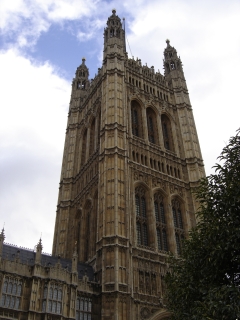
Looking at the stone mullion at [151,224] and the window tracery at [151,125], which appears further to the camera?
the window tracery at [151,125]

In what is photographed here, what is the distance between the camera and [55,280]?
76.2ft

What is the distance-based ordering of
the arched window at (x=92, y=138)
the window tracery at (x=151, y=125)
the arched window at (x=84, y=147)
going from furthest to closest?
the arched window at (x=84, y=147), the arched window at (x=92, y=138), the window tracery at (x=151, y=125)

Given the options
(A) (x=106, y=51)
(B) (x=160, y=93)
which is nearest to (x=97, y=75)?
(A) (x=106, y=51)

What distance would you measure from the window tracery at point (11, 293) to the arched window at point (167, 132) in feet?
76.5

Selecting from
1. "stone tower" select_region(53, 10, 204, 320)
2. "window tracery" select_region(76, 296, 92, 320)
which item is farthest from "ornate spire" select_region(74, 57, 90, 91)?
"window tracery" select_region(76, 296, 92, 320)

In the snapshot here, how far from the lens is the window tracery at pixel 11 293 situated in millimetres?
21422

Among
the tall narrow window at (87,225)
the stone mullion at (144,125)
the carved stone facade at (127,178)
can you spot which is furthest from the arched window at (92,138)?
the tall narrow window at (87,225)

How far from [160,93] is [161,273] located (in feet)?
78.2

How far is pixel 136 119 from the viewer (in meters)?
40.1

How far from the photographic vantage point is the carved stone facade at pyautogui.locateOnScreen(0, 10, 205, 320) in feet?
85.8

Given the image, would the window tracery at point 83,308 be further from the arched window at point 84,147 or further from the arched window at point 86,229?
the arched window at point 84,147

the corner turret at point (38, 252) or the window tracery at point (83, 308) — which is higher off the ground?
the corner turret at point (38, 252)

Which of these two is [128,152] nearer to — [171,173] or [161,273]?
[171,173]

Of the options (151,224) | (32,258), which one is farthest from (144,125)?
(32,258)
